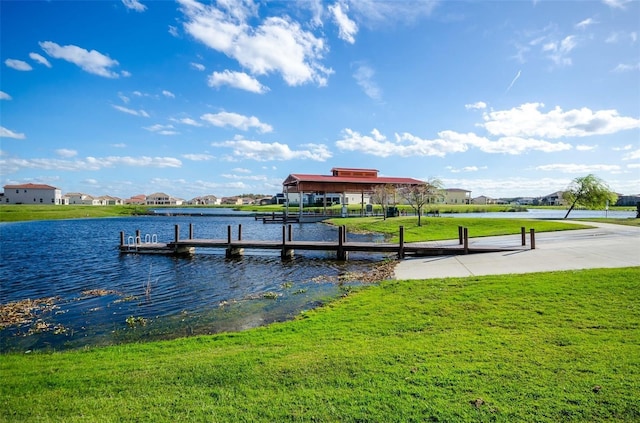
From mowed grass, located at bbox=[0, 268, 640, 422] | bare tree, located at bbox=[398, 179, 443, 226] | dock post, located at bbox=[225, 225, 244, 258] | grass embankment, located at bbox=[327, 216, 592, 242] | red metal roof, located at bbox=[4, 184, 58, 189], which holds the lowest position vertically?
dock post, located at bbox=[225, 225, 244, 258]

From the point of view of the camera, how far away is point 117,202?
16850 centimetres

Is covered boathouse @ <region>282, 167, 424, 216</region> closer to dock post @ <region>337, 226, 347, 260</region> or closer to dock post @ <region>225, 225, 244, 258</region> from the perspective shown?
dock post @ <region>225, 225, 244, 258</region>

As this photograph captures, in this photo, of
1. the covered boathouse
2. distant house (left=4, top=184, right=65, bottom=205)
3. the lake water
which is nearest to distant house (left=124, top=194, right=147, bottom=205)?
distant house (left=4, top=184, right=65, bottom=205)

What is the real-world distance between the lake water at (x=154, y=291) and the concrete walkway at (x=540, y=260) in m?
3.01

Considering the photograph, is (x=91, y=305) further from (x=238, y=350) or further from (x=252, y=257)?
(x=252, y=257)

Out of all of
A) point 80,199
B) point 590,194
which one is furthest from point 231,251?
point 80,199

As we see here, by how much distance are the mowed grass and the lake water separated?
176 centimetres

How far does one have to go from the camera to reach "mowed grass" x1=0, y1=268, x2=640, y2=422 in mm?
4273

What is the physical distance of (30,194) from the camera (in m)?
107

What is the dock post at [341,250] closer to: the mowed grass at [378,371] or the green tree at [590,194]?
the mowed grass at [378,371]

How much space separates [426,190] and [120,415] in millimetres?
39485

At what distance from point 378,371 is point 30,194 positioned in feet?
453

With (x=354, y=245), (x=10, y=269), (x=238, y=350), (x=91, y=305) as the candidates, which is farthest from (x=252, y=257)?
(x=238, y=350)

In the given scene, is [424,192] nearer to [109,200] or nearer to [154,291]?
[154,291]
